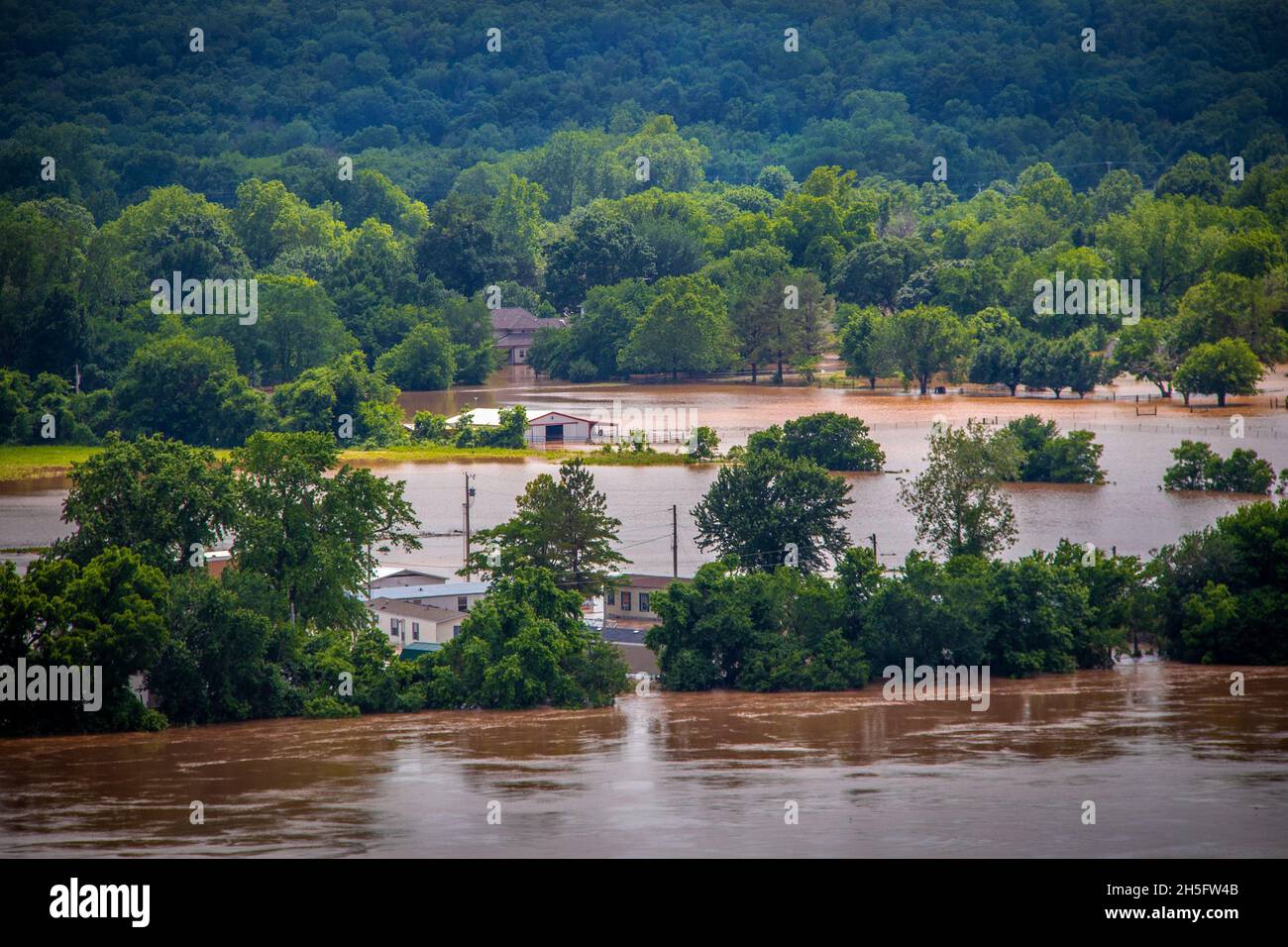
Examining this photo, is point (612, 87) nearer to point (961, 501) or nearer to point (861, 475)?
point (861, 475)

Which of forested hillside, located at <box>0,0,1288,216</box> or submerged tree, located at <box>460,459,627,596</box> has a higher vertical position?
forested hillside, located at <box>0,0,1288,216</box>

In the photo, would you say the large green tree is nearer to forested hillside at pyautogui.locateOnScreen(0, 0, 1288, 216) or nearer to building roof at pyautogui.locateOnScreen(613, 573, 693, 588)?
building roof at pyautogui.locateOnScreen(613, 573, 693, 588)

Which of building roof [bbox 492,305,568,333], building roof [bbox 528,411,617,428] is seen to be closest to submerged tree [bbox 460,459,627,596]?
building roof [bbox 528,411,617,428]

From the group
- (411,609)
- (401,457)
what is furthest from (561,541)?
(401,457)

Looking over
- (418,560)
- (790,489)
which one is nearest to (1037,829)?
(790,489)

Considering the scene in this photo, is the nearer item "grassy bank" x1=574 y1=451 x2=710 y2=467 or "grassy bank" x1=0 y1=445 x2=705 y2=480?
"grassy bank" x1=574 y1=451 x2=710 y2=467

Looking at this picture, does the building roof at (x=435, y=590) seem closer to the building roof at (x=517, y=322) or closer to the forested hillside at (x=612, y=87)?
the building roof at (x=517, y=322)

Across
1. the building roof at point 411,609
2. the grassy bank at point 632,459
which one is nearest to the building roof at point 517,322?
the grassy bank at point 632,459
